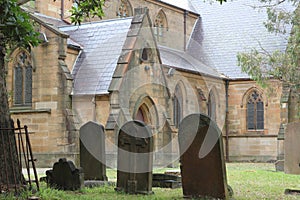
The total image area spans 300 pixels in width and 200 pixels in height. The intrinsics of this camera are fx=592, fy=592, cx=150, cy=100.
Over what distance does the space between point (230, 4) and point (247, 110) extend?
8704 millimetres

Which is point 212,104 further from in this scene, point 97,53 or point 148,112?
point 97,53

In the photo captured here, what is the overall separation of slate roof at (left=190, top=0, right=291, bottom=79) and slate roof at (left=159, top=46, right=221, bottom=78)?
106 cm

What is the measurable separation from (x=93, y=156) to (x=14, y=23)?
15.6 ft

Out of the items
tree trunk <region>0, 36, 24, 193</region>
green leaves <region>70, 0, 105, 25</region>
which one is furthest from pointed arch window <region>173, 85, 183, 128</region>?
tree trunk <region>0, 36, 24, 193</region>

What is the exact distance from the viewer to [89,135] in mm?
16312

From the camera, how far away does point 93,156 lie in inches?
625

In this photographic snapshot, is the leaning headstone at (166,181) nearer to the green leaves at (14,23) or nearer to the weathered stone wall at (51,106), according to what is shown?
the green leaves at (14,23)

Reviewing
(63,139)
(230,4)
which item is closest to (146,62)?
(63,139)

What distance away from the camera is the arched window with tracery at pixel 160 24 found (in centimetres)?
3800

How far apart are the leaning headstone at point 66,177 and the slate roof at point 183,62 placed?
1780 cm

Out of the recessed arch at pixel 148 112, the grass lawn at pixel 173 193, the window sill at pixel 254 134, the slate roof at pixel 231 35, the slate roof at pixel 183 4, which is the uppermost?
the slate roof at pixel 183 4

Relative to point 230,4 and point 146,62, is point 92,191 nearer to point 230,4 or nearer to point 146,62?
point 146,62

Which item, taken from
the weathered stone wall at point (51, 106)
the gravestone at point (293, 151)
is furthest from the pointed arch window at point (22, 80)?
the gravestone at point (293, 151)

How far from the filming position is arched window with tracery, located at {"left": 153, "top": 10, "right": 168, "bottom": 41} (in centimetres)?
3800
